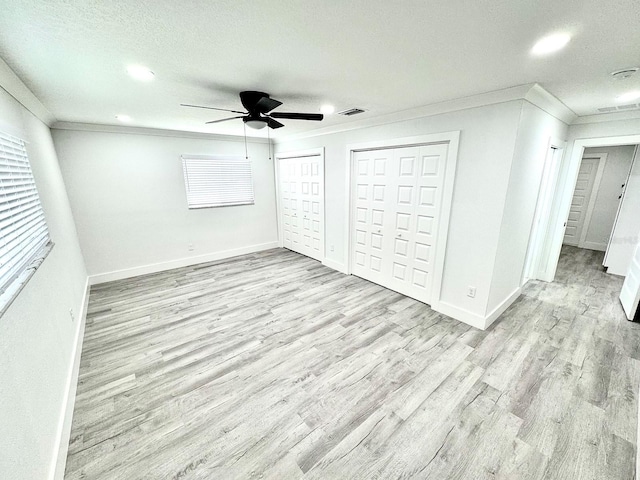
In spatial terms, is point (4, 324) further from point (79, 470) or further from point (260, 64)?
point (260, 64)

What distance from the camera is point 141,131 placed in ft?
13.3

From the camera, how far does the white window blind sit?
4660 millimetres

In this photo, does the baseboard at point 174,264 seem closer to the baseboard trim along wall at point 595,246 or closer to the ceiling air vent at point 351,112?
the ceiling air vent at point 351,112

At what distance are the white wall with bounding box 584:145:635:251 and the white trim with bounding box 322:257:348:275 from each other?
5.78 metres

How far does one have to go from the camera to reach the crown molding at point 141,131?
353cm

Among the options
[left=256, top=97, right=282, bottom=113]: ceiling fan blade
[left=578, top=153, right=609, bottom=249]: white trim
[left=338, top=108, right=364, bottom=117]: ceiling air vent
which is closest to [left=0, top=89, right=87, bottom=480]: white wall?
[left=256, top=97, right=282, bottom=113]: ceiling fan blade

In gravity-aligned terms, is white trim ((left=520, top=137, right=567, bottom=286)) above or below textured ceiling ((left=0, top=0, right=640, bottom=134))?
below

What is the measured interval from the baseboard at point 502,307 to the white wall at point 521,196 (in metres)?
0.03

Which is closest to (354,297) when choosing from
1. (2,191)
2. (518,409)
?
(518,409)

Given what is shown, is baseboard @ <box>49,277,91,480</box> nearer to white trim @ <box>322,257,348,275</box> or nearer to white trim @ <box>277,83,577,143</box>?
white trim @ <box>322,257,348,275</box>

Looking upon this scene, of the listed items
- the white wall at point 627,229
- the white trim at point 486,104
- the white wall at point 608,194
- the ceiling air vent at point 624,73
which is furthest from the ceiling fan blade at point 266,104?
the white wall at point 608,194

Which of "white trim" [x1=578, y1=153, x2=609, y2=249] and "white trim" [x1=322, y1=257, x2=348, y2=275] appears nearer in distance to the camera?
"white trim" [x1=322, y1=257, x2=348, y2=275]

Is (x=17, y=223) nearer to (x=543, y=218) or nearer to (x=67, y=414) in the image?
(x=67, y=414)

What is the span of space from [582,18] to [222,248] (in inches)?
213
